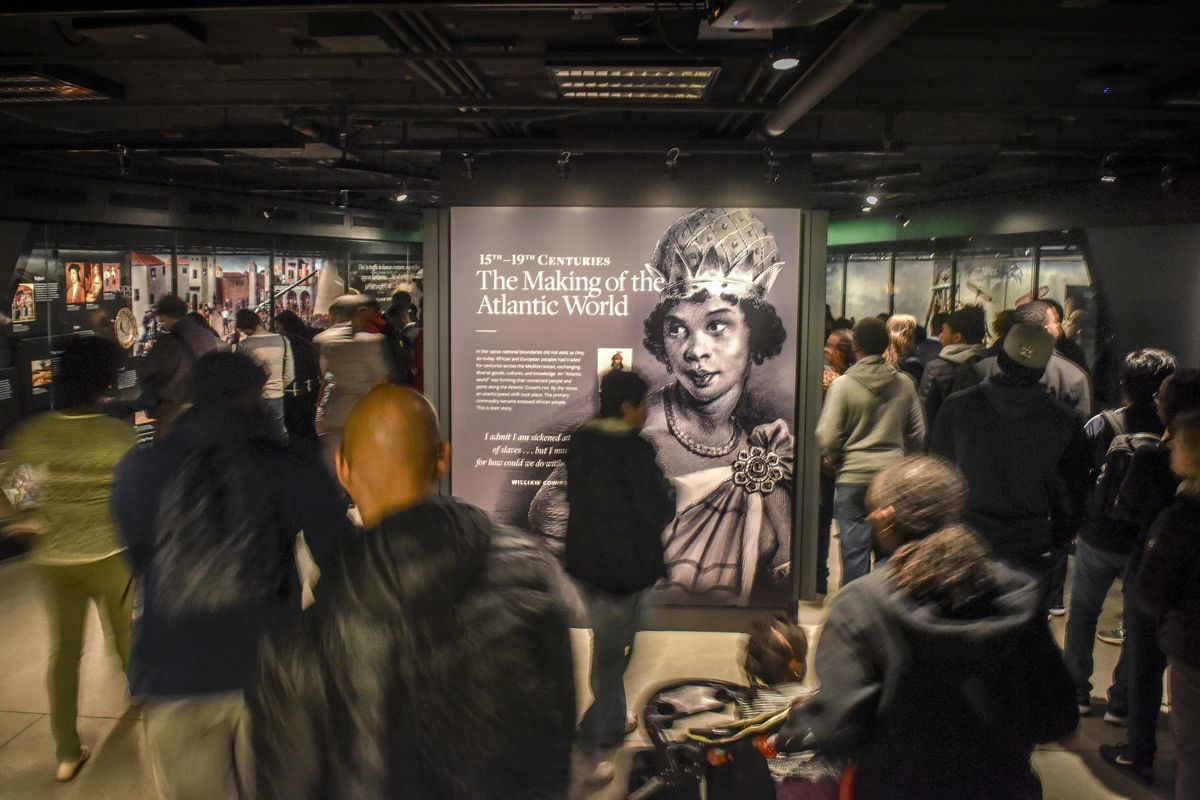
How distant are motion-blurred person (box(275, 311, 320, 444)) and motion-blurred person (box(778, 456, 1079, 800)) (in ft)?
23.0

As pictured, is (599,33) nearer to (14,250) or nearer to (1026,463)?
(1026,463)

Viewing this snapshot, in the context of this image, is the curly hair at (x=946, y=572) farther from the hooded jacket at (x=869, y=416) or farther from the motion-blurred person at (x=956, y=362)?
the motion-blurred person at (x=956, y=362)

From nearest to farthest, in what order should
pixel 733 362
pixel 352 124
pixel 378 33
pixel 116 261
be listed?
pixel 378 33, pixel 733 362, pixel 352 124, pixel 116 261

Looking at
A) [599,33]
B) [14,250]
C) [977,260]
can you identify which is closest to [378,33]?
[599,33]

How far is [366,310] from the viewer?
5.23 meters

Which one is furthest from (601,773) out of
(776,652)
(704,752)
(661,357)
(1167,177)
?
(1167,177)

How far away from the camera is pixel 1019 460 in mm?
3955

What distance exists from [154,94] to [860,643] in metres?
7.04

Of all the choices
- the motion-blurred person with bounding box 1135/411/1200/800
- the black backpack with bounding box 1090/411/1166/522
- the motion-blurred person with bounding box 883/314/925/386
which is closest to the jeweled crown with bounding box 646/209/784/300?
the motion-blurred person with bounding box 883/314/925/386

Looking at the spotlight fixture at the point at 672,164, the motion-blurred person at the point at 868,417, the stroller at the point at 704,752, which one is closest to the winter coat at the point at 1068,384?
the motion-blurred person at the point at 868,417

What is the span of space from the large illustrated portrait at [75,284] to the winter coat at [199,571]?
8128 millimetres

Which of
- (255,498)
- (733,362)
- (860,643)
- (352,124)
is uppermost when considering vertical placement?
(352,124)

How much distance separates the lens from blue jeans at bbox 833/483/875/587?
210 inches

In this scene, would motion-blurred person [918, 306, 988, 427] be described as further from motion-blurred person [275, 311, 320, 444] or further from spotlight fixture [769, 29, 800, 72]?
motion-blurred person [275, 311, 320, 444]
